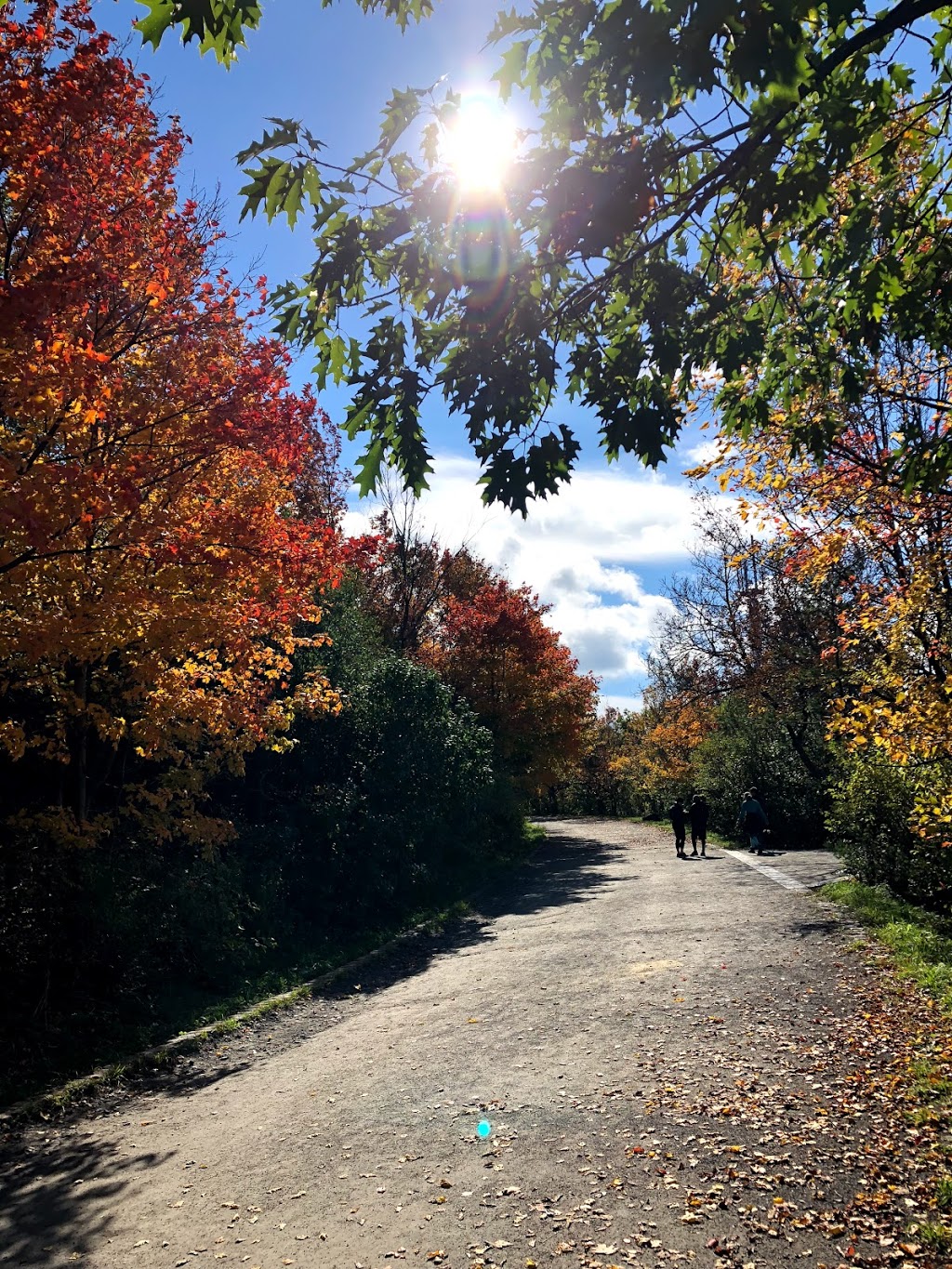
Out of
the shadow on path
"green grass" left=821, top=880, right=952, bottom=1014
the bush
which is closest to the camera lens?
the shadow on path

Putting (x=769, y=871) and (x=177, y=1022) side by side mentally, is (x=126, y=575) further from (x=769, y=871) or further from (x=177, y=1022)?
(x=769, y=871)

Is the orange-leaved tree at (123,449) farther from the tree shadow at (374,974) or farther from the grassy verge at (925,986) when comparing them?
the grassy verge at (925,986)

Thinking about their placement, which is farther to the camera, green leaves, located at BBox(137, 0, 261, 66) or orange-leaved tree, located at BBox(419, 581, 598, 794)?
orange-leaved tree, located at BBox(419, 581, 598, 794)

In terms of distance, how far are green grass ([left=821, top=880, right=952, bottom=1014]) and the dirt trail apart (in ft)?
1.95

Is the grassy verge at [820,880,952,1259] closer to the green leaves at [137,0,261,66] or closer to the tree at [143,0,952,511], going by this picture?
the tree at [143,0,952,511]

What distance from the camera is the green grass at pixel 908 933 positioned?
25.5ft

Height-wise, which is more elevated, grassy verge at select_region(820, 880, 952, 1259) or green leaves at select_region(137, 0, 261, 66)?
green leaves at select_region(137, 0, 261, 66)

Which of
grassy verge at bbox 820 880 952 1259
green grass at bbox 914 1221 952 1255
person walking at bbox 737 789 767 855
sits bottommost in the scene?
green grass at bbox 914 1221 952 1255

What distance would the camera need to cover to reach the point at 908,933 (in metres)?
9.57

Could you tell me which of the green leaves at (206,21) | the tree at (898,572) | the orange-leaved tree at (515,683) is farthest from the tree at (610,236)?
the orange-leaved tree at (515,683)

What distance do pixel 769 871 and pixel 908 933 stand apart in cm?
804

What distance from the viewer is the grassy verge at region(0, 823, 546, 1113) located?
6883 millimetres

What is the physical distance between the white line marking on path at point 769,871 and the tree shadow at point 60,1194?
1199cm

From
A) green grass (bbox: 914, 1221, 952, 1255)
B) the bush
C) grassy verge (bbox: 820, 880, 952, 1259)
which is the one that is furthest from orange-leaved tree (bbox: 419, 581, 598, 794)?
green grass (bbox: 914, 1221, 952, 1255)
